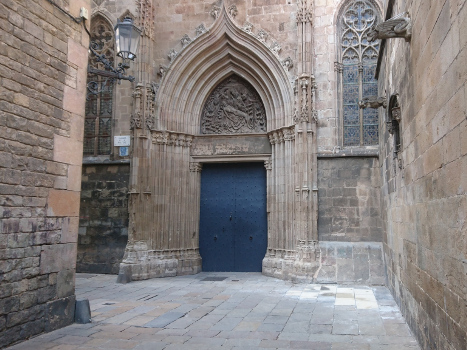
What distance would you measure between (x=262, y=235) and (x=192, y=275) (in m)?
2.05

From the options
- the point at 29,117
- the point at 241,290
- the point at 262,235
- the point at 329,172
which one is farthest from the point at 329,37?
the point at 29,117

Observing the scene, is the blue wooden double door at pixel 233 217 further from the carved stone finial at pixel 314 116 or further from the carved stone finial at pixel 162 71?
the carved stone finial at pixel 162 71

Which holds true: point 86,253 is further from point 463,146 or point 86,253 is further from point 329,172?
point 463,146

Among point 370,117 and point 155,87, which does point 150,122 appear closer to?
point 155,87

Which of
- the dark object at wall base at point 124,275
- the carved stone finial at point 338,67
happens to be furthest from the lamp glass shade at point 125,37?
the carved stone finial at point 338,67

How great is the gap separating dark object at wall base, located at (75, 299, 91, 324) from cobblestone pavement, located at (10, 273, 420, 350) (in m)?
0.12

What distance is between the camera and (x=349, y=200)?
32.0 feet

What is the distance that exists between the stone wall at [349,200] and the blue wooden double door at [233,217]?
172 cm

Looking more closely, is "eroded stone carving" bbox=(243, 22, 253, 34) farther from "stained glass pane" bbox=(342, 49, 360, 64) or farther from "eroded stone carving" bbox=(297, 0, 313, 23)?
"stained glass pane" bbox=(342, 49, 360, 64)

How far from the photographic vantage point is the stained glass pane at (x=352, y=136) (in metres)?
10.2

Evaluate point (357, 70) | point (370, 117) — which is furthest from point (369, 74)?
point (370, 117)

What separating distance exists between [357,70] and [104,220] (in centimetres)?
741

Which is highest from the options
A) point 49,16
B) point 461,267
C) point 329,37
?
point 329,37

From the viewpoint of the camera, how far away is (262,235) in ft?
35.4
